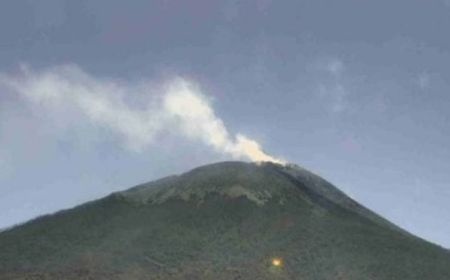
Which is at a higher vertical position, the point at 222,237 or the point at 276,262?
the point at 222,237

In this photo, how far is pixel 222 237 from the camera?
109m

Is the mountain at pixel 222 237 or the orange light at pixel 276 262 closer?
the mountain at pixel 222 237

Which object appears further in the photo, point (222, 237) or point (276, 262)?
point (222, 237)

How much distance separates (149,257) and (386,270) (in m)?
32.6

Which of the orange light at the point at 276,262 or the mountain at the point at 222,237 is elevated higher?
the mountain at the point at 222,237

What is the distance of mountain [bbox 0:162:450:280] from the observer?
98.2m

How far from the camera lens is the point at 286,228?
112625 millimetres

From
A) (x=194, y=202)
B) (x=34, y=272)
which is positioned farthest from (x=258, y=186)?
(x=34, y=272)

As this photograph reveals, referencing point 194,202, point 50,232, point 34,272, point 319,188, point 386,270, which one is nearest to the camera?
point 34,272

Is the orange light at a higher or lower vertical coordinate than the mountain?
lower

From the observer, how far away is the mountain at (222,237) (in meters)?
98.2

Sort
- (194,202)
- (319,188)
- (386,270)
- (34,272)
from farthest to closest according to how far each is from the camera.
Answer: (319,188)
(194,202)
(386,270)
(34,272)

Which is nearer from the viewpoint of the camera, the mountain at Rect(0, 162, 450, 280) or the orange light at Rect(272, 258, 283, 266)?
the mountain at Rect(0, 162, 450, 280)

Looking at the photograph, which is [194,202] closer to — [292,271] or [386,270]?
[292,271]
